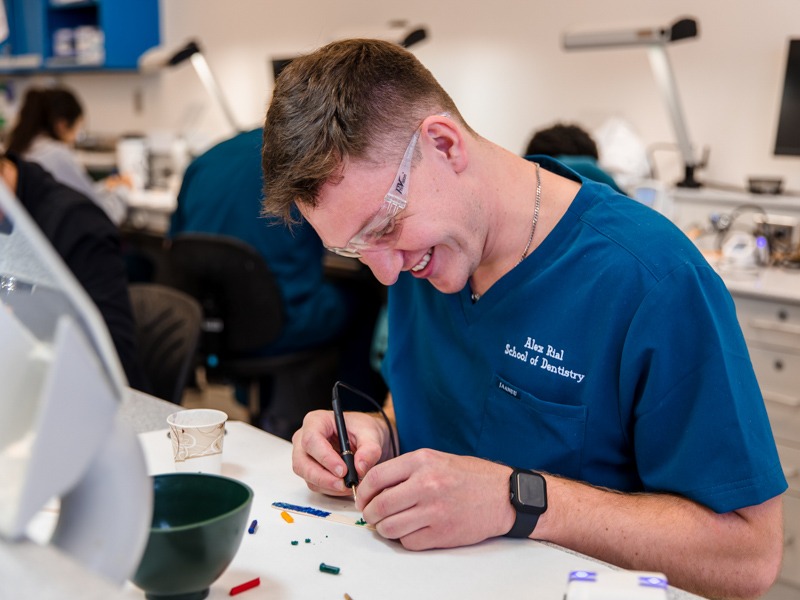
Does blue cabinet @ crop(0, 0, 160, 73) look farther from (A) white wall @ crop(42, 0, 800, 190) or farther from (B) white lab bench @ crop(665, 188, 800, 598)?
(B) white lab bench @ crop(665, 188, 800, 598)

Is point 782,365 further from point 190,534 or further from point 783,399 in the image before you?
point 190,534

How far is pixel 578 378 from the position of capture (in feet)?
3.15

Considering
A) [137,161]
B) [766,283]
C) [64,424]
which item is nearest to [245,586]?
[64,424]

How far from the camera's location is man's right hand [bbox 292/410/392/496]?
918mm

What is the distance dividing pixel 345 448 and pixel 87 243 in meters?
0.91

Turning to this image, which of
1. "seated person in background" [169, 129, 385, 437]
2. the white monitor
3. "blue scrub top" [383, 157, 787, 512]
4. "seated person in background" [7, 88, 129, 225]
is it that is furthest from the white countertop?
"seated person in background" [7, 88, 129, 225]

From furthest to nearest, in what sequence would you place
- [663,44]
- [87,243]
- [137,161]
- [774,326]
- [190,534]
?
[137,161]
[663,44]
[774,326]
[87,243]
[190,534]

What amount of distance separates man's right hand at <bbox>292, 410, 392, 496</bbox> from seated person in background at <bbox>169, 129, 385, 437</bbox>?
1252mm

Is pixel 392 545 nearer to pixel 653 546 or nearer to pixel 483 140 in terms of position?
pixel 653 546

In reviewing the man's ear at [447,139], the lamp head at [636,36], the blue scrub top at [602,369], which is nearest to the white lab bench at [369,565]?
the blue scrub top at [602,369]

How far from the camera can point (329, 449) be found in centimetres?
94

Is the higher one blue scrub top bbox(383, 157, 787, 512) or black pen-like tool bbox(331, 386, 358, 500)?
blue scrub top bbox(383, 157, 787, 512)

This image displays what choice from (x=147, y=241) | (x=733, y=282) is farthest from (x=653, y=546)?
(x=147, y=241)

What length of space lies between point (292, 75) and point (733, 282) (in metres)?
1.68
